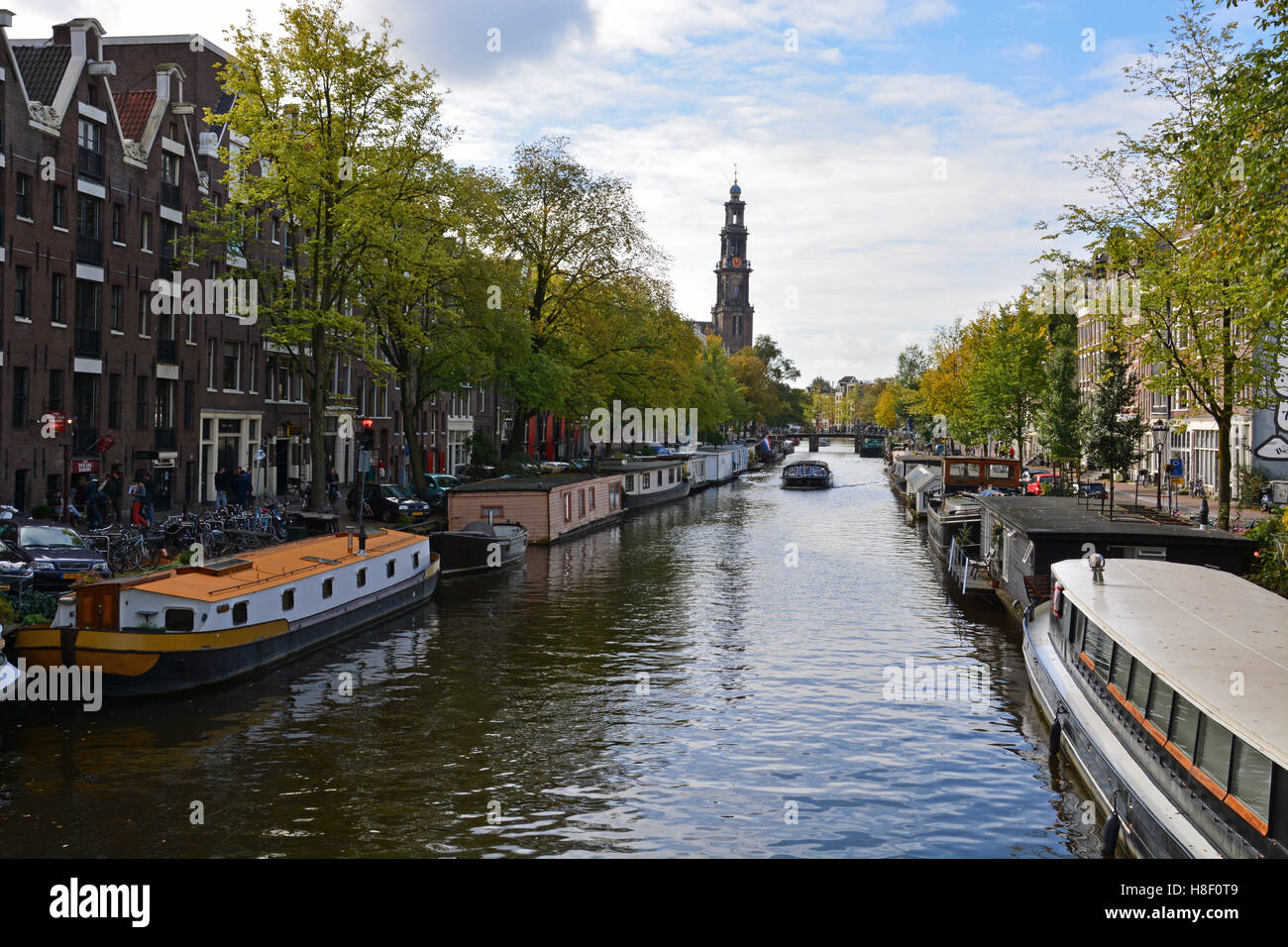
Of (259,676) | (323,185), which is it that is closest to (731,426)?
(323,185)

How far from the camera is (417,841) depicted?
1456 cm

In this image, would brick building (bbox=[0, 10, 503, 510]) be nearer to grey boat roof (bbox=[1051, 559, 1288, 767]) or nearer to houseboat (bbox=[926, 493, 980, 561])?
houseboat (bbox=[926, 493, 980, 561])

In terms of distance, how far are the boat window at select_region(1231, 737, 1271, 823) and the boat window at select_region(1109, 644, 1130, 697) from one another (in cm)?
416

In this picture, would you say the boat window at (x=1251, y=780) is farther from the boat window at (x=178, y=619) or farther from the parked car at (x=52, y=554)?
the parked car at (x=52, y=554)

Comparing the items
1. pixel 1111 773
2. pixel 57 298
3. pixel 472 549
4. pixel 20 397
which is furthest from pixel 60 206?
pixel 1111 773

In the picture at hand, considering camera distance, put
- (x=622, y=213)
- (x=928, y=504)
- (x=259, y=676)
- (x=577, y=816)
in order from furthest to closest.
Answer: (x=622, y=213) → (x=928, y=504) → (x=259, y=676) → (x=577, y=816)

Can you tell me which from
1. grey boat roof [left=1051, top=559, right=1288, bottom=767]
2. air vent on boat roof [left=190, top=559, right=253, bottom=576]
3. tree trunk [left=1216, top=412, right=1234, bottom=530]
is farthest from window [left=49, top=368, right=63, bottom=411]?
tree trunk [left=1216, top=412, right=1234, bottom=530]

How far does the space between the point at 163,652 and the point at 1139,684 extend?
16146mm

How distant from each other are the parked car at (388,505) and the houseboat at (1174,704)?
30.6m

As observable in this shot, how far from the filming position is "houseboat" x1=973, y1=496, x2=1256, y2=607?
2506 cm

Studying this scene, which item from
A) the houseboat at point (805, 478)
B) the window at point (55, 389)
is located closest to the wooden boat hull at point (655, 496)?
the houseboat at point (805, 478)

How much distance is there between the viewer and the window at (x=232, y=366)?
5446cm
